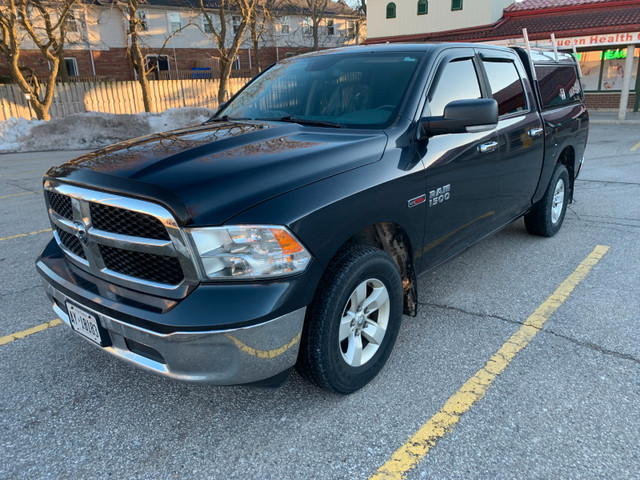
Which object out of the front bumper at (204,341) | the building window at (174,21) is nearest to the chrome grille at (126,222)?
the front bumper at (204,341)

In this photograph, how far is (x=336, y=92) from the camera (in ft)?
10.9

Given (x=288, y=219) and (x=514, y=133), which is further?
(x=514, y=133)

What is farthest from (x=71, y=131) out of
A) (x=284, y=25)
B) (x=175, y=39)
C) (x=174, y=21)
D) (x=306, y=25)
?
(x=306, y=25)

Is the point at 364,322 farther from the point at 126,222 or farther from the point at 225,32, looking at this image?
the point at 225,32

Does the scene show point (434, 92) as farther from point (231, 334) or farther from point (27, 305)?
point (27, 305)

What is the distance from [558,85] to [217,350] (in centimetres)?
470

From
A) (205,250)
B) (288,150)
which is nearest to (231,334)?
(205,250)

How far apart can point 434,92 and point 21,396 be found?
10.1 feet

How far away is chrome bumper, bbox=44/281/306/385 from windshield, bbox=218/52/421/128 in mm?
1450

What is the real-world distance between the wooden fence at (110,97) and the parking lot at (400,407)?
53.1 ft

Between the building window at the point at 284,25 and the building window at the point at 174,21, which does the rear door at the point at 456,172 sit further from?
the building window at the point at 284,25

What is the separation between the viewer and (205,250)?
201 cm

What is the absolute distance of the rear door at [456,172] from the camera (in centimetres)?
302

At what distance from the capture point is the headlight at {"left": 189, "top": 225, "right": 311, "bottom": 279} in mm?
2014
